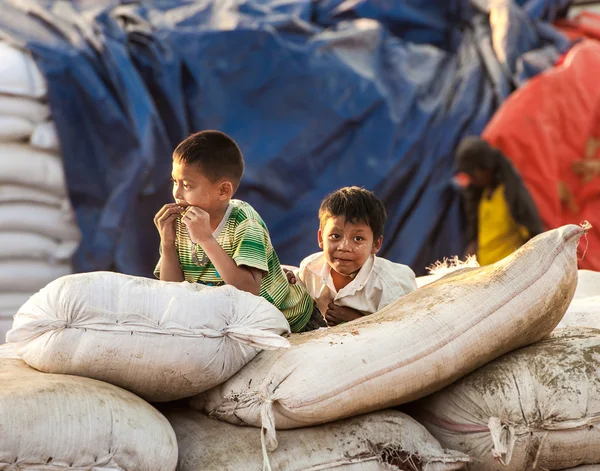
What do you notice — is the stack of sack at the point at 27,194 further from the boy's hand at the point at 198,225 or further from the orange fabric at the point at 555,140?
the boy's hand at the point at 198,225

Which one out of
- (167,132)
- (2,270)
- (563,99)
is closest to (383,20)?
(563,99)

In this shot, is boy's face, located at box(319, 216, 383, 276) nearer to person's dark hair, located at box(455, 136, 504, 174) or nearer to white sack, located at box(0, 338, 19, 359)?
white sack, located at box(0, 338, 19, 359)

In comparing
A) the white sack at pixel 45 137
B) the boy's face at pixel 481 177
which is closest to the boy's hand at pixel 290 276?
the white sack at pixel 45 137

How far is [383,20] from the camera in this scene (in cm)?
469

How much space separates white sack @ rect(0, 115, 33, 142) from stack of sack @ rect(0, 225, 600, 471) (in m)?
2.34

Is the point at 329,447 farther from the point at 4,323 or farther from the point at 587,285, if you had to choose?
the point at 4,323

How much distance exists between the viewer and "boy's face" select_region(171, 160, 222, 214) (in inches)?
67.6

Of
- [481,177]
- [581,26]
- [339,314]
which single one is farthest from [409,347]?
[581,26]

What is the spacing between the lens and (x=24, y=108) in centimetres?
371

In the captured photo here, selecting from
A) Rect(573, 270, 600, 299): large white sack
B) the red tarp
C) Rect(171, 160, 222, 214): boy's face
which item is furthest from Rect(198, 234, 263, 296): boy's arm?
the red tarp

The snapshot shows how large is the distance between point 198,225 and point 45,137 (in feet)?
7.67

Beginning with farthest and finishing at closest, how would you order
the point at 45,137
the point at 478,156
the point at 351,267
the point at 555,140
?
the point at 555,140 < the point at 478,156 < the point at 45,137 < the point at 351,267

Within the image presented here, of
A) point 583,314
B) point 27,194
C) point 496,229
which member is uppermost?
point 583,314

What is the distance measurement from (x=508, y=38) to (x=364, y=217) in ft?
9.99
